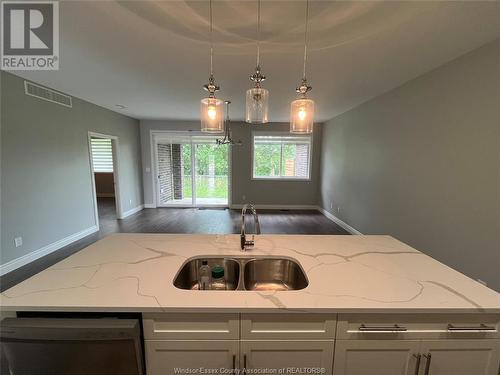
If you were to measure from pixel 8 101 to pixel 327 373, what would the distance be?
416 cm

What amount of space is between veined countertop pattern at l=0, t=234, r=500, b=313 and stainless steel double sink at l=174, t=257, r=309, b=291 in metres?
0.05

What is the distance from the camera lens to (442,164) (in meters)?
2.26

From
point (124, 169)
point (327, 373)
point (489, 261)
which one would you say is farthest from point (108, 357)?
point (124, 169)

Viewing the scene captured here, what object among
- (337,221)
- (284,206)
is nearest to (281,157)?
(284,206)

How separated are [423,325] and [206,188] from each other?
5.71 m

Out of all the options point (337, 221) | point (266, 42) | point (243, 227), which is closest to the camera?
point (243, 227)

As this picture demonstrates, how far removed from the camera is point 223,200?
631 cm

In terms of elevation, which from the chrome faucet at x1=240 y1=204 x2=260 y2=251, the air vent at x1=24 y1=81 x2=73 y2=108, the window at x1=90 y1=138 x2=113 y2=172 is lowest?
the chrome faucet at x1=240 y1=204 x2=260 y2=251

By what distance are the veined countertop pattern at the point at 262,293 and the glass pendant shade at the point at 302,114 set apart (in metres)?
0.82

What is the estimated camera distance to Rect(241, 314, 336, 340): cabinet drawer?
2.95 feet

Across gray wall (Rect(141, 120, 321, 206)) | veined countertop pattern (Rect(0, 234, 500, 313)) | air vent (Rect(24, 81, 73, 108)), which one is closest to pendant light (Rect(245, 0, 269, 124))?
veined countertop pattern (Rect(0, 234, 500, 313))

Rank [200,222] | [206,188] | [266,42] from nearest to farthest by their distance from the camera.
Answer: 1. [266,42]
2. [200,222]
3. [206,188]

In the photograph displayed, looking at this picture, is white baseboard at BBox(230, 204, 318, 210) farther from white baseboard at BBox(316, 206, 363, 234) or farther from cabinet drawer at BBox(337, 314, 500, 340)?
cabinet drawer at BBox(337, 314, 500, 340)

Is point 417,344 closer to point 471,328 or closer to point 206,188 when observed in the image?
point 471,328
